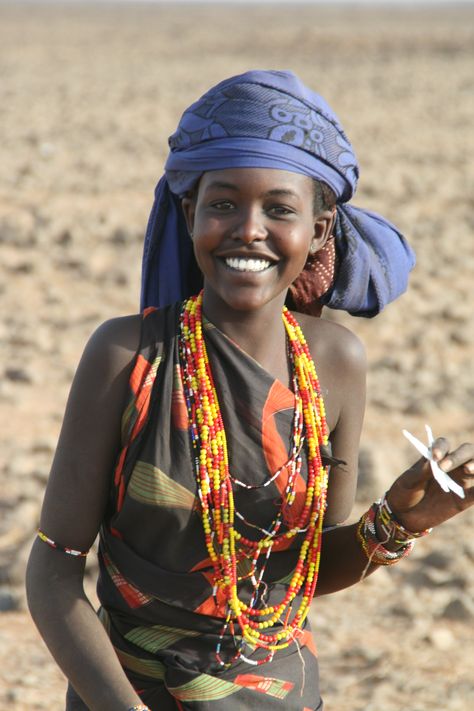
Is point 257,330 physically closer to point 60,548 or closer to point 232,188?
point 232,188

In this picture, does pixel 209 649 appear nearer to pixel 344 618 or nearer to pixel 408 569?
pixel 344 618

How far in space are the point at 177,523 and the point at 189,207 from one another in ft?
1.93

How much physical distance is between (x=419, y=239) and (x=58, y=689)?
269 inches

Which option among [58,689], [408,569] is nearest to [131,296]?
[408,569]

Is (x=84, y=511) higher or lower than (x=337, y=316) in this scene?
A: higher

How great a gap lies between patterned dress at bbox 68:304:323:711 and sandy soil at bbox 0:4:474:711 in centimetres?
164

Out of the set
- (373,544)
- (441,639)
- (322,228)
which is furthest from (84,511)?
(441,639)

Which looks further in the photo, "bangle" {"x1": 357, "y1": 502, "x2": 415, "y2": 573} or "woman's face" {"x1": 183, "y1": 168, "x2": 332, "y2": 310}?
"bangle" {"x1": 357, "y1": 502, "x2": 415, "y2": 573}

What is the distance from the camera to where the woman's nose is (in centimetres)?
201

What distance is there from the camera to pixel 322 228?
2.21 m

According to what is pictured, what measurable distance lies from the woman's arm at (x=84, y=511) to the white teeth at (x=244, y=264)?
210 millimetres

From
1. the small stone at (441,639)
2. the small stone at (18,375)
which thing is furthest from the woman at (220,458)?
the small stone at (18,375)

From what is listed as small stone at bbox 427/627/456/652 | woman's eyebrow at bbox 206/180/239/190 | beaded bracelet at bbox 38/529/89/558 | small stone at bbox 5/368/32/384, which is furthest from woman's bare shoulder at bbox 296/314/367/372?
small stone at bbox 5/368/32/384

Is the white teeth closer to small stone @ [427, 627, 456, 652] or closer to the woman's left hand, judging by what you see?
the woman's left hand
